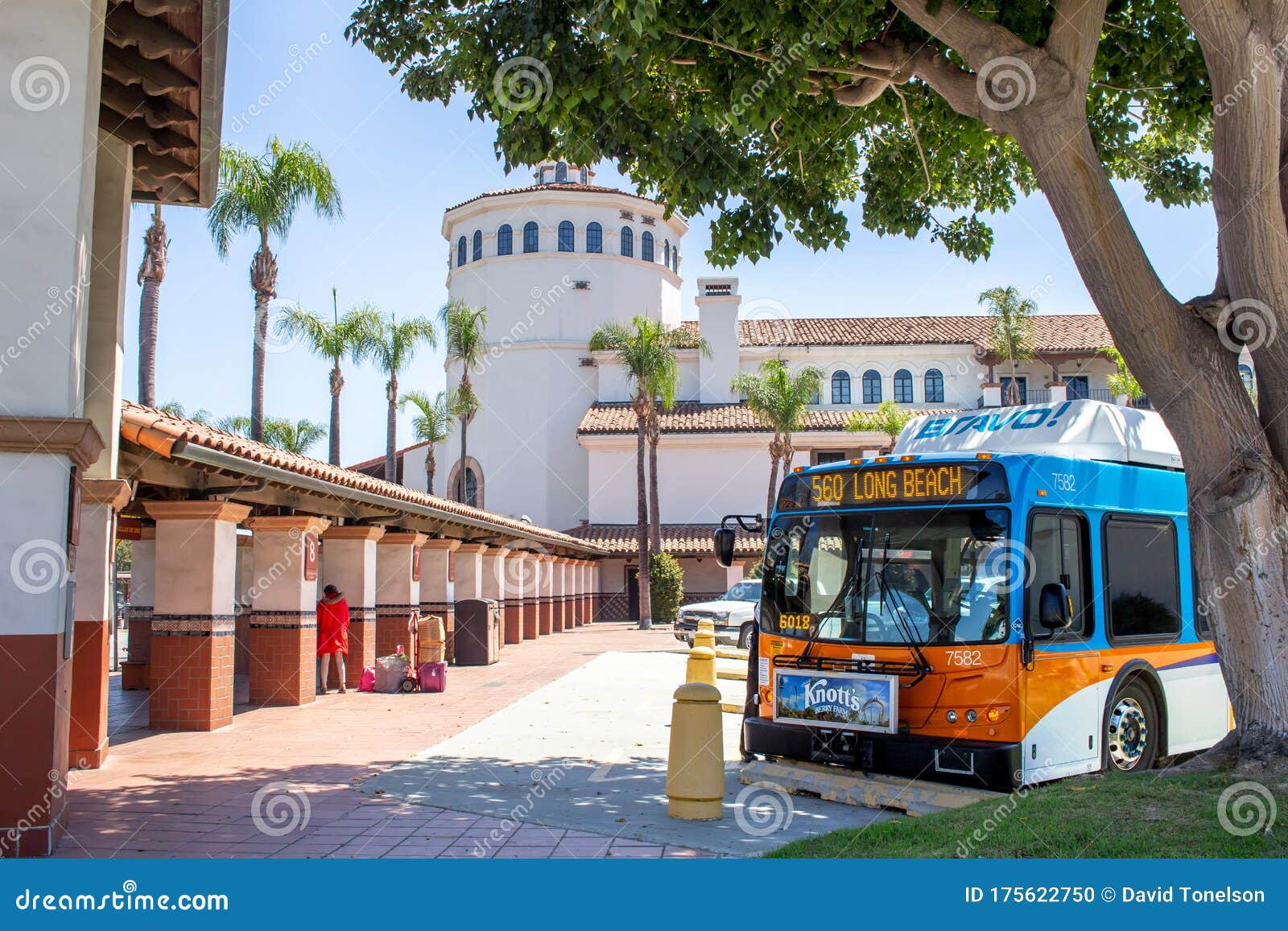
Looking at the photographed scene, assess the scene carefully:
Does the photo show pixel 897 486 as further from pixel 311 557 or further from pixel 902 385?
pixel 902 385

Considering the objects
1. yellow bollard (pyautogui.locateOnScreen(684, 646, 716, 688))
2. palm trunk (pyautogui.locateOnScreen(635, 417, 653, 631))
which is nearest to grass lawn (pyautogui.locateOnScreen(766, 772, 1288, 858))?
yellow bollard (pyautogui.locateOnScreen(684, 646, 716, 688))

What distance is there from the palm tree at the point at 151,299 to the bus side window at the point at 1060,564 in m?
20.5

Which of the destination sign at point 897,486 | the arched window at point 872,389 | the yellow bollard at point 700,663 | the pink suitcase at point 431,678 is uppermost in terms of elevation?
the arched window at point 872,389

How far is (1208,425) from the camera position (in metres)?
8.10

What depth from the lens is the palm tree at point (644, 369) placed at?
43656 mm

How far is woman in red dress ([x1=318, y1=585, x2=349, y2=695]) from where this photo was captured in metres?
17.5

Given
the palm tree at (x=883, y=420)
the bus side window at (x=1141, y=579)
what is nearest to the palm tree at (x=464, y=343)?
the palm tree at (x=883, y=420)

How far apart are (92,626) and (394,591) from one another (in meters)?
10.5

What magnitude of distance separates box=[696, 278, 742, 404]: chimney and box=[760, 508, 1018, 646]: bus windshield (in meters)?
46.0

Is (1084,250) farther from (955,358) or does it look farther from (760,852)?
A: (955,358)

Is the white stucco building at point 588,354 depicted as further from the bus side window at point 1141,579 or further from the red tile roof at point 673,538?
the bus side window at point 1141,579

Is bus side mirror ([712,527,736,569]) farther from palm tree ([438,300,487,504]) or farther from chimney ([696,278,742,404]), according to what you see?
chimney ([696,278,742,404])

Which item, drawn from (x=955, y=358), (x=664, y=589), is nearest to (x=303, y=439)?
(x=664, y=589)

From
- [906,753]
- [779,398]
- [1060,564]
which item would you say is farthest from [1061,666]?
[779,398]
